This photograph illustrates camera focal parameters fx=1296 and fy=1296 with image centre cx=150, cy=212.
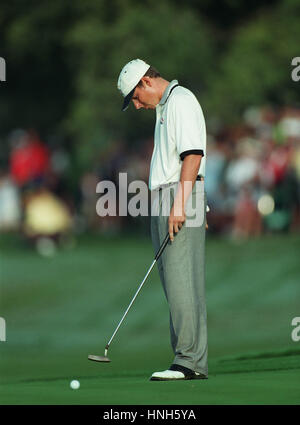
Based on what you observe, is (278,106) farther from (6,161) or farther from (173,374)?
(173,374)

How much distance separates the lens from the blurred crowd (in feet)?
65.0

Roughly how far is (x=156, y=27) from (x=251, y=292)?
28.2 feet

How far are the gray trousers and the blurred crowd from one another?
11.3 m

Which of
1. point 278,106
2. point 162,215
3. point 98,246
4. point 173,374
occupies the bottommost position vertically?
point 173,374

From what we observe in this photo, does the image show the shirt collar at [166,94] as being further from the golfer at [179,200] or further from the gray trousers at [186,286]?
the gray trousers at [186,286]

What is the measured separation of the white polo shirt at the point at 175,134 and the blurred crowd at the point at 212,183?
11330 mm

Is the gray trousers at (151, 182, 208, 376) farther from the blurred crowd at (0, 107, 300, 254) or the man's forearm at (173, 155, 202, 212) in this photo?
the blurred crowd at (0, 107, 300, 254)

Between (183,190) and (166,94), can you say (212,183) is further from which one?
(183,190)

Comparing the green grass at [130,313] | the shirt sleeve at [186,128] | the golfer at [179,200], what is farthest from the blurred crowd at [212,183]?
the shirt sleeve at [186,128]

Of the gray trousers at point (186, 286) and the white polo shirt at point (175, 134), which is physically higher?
the white polo shirt at point (175, 134)

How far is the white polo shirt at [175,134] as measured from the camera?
8.07 metres

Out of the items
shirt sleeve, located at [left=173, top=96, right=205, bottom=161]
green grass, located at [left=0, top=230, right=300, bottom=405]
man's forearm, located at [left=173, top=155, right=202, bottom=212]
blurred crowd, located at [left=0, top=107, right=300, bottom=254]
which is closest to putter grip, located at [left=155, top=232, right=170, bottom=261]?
man's forearm, located at [left=173, top=155, right=202, bottom=212]
